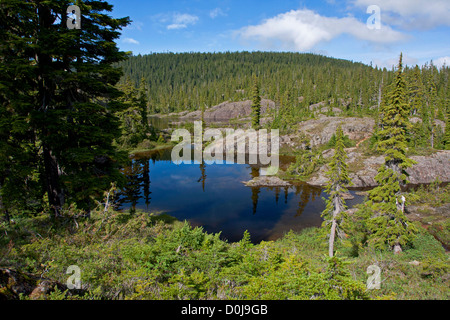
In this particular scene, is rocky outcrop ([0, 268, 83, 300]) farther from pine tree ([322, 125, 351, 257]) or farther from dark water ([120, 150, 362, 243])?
pine tree ([322, 125, 351, 257])

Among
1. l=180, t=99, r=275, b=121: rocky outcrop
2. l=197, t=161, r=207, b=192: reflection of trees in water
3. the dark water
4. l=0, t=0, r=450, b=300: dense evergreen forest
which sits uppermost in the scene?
l=180, t=99, r=275, b=121: rocky outcrop

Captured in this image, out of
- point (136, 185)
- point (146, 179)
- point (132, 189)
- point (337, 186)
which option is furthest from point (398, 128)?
point (146, 179)

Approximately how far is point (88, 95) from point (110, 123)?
190 centimetres

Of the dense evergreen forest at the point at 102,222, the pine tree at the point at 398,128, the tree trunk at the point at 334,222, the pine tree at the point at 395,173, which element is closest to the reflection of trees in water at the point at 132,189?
the dense evergreen forest at the point at 102,222

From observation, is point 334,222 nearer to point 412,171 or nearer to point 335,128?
point 412,171

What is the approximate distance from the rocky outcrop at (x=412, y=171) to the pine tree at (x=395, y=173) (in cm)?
1938

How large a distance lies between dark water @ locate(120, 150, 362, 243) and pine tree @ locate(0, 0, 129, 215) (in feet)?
42.7

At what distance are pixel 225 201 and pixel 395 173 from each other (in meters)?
18.2

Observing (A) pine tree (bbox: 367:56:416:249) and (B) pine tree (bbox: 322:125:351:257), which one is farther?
(B) pine tree (bbox: 322:125:351:257)

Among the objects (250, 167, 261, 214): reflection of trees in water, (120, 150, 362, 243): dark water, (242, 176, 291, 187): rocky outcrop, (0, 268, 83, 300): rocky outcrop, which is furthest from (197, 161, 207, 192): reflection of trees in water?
(0, 268, 83, 300): rocky outcrop

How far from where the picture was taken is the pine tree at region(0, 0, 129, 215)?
37.3 ft

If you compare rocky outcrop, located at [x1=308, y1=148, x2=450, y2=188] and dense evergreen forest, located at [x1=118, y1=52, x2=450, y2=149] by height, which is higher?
dense evergreen forest, located at [x1=118, y1=52, x2=450, y2=149]

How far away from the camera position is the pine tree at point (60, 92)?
37.3 ft

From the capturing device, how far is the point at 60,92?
1320 cm
